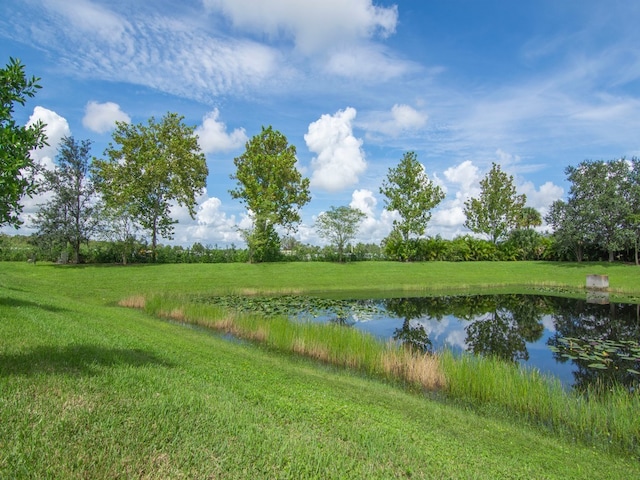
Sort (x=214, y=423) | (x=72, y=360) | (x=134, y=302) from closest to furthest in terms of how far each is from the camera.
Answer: (x=214, y=423) < (x=72, y=360) < (x=134, y=302)

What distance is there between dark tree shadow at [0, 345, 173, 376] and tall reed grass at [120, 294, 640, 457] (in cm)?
552

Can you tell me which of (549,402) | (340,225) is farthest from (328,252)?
(549,402)

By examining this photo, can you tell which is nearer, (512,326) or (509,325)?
(512,326)

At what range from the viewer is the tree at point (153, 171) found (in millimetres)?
36562

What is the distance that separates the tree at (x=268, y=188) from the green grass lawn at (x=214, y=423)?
29.6m

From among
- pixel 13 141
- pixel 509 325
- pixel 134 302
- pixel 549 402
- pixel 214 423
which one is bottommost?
pixel 509 325

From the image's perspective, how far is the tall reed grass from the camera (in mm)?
6766

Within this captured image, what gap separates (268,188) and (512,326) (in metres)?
29.6

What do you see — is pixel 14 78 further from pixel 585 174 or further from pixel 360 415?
pixel 585 174

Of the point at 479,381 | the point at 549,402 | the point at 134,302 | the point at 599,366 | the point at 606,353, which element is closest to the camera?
the point at 549,402

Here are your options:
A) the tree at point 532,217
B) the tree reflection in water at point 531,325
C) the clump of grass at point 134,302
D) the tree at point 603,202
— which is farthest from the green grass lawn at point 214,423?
the tree at point 532,217

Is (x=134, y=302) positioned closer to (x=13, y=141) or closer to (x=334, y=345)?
(x=334, y=345)

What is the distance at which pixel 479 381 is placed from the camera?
334 inches

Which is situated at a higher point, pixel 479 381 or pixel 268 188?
pixel 268 188
